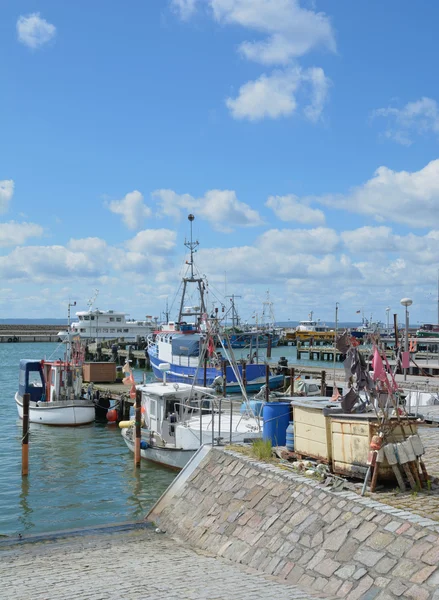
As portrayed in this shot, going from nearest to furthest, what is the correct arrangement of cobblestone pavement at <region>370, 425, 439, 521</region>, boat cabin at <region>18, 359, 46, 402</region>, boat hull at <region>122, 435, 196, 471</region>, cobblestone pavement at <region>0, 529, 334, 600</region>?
A: cobblestone pavement at <region>0, 529, 334, 600</region> < cobblestone pavement at <region>370, 425, 439, 521</region> < boat hull at <region>122, 435, 196, 471</region> < boat cabin at <region>18, 359, 46, 402</region>

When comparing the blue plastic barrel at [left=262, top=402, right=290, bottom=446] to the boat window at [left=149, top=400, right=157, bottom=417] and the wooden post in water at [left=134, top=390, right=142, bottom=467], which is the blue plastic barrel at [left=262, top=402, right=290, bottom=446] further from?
the boat window at [left=149, top=400, right=157, bottom=417]

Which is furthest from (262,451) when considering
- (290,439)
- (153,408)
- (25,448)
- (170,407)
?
(25,448)

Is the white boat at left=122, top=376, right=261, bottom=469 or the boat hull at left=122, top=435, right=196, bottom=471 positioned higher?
the white boat at left=122, top=376, right=261, bottom=469

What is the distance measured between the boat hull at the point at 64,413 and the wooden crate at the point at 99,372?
8.48 m

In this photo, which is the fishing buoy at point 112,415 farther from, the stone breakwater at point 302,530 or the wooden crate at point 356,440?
the wooden crate at point 356,440

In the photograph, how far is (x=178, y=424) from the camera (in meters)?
23.0

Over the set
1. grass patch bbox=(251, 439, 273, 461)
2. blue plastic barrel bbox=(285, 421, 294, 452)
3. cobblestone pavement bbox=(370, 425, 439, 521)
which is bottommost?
cobblestone pavement bbox=(370, 425, 439, 521)

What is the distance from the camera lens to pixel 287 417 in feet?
54.6

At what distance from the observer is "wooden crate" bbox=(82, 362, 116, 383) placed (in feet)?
137

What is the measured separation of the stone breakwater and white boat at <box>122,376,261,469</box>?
21.4 ft

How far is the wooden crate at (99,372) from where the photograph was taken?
137 ft

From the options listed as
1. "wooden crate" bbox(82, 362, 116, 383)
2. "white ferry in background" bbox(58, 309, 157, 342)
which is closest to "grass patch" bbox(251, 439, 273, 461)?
"wooden crate" bbox(82, 362, 116, 383)

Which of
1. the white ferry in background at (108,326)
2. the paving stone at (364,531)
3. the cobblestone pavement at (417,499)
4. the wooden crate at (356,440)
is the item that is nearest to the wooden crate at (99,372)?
the wooden crate at (356,440)

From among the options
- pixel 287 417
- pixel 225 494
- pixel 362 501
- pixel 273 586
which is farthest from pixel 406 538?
pixel 287 417
